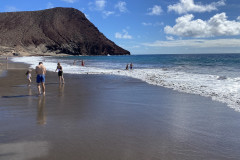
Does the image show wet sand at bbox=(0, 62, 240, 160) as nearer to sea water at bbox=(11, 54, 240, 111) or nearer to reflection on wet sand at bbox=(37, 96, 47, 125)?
reflection on wet sand at bbox=(37, 96, 47, 125)

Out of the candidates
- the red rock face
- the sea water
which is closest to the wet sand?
the sea water

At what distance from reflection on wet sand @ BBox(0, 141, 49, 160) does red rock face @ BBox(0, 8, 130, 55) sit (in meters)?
138

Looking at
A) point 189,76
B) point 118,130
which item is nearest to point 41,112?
point 118,130

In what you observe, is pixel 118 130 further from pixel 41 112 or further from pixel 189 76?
pixel 189 76

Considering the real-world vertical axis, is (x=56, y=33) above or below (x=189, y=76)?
above

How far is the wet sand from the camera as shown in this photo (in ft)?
13.4

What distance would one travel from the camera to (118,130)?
209 inches

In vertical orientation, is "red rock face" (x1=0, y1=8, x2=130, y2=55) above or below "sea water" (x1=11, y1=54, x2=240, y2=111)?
above

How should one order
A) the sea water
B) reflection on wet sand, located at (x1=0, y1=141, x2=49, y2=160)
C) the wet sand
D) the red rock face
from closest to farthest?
reflection on wet sand, located at (x1=0, y1=141, x2=49, y2=160) → the wet sand → the sea water → the red rock face

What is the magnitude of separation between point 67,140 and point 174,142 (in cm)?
210

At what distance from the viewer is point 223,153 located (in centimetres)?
413

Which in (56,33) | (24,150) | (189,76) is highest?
(56,33)

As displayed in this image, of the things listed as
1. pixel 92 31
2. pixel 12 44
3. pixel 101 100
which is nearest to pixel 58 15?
A: pixel 92 31

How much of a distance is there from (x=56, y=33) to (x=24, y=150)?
15592 cm
